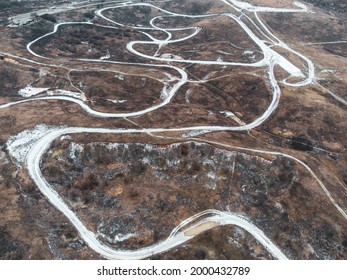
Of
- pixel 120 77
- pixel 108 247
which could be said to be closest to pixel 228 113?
pixel 120 77

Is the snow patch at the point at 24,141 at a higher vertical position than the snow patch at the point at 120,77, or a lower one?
higher

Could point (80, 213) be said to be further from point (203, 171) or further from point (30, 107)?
point (30, 107)

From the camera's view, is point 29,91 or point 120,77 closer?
point 29,91

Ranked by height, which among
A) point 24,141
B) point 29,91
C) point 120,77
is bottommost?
point 29,91

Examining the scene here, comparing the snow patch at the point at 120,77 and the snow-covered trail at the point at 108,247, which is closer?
the snow-covered trail at the point at 108,247

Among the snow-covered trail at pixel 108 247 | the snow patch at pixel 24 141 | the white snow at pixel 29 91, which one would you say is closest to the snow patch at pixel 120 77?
the white snow at pixel 29 91

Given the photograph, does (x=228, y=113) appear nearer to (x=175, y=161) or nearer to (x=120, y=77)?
(x=175, y=161)

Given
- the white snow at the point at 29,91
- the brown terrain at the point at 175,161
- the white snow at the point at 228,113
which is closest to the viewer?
the brown terrain at the point at 175,161

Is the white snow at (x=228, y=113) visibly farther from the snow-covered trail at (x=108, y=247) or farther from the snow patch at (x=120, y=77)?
the snow-covered trail at (x=108, y=247)
